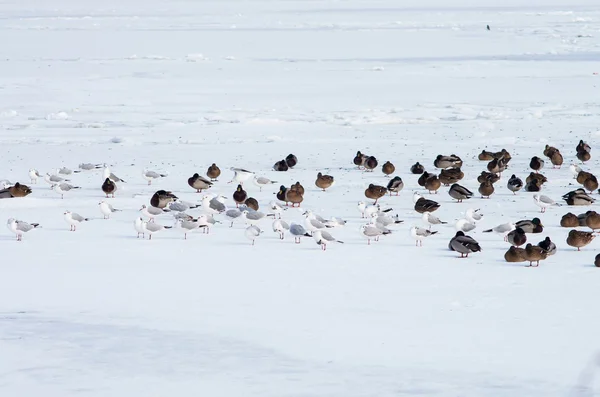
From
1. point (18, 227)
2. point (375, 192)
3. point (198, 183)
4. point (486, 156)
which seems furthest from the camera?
point (486, 156)

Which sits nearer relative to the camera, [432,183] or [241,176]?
[432,183]

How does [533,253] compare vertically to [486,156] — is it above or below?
below

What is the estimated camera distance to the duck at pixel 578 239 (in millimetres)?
10406

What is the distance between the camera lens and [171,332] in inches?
305

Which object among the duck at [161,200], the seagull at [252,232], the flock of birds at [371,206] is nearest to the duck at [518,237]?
the flock of birds at [371,206]

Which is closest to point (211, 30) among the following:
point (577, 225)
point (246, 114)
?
point (246, 114)

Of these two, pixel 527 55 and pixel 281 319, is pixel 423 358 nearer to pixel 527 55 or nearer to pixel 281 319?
pixel 281 319

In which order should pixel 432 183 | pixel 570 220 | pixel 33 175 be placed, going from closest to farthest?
1. pixel 570 220
2. pixel 432 183
3. pixel 33 175

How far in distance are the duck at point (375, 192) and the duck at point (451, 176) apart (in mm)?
1287

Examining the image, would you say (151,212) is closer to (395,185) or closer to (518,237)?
(395,185)

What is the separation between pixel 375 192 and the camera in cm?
1307

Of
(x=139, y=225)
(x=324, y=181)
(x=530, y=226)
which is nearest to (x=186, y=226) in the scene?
(x=139, y=225)

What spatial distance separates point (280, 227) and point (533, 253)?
2.78 meters

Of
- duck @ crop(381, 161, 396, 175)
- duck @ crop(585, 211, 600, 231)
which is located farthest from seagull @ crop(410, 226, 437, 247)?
duck @ crop(381, 161, 396, 175)
